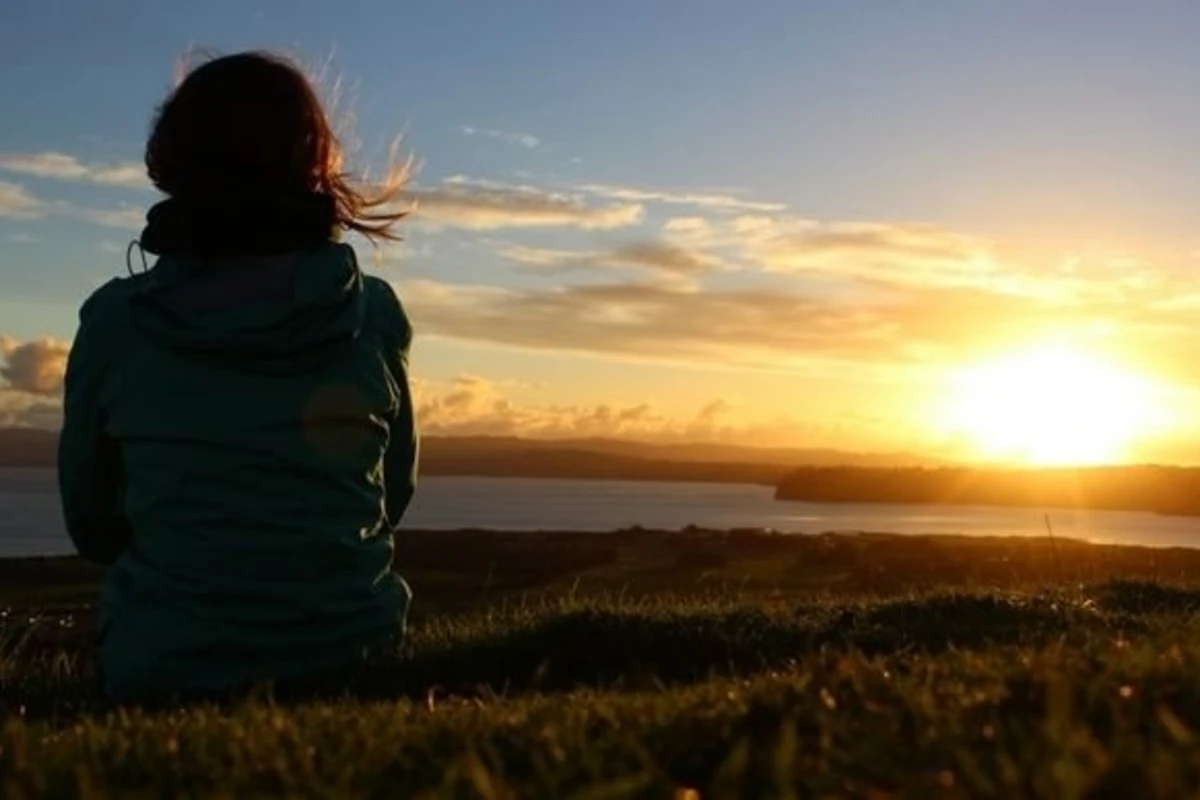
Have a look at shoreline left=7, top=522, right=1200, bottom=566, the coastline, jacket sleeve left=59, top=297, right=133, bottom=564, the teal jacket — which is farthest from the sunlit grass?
shoreline left=7, top=522, right=1200, bottom=566

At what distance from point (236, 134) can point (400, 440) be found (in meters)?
1.47

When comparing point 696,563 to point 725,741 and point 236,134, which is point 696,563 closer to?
point 236,134

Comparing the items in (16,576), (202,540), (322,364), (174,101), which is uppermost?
(174,101)

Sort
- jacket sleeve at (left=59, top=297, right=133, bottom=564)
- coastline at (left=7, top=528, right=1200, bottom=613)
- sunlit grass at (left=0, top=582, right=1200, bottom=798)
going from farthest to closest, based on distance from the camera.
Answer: coastline at (left=7, top=528, right=1200, bottom=613) < jacket sleeve at (left=59, top=297, right=133, bottom=564) < sunlit grass at (left=0, top=582, right=1200, bottom=798)

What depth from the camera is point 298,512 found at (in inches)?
231

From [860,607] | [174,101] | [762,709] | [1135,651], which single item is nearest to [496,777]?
[762,709]

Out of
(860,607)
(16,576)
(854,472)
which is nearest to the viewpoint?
(860,607)

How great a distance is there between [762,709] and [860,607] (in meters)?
6.45

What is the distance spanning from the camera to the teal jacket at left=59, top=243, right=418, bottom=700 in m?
5.73

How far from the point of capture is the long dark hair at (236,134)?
19.0ft

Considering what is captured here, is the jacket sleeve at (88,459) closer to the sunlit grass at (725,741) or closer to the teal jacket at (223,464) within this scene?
the teal jacket at (223,464)

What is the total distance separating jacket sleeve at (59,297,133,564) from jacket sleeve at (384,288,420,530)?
1.09 m

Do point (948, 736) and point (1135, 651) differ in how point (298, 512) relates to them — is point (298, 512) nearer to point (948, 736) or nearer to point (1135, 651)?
point (1135, 651)

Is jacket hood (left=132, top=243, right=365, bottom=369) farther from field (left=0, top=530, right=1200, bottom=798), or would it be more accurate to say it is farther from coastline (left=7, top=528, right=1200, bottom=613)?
A: coastline (left=7, top=528, right=1200, bottom=613)
